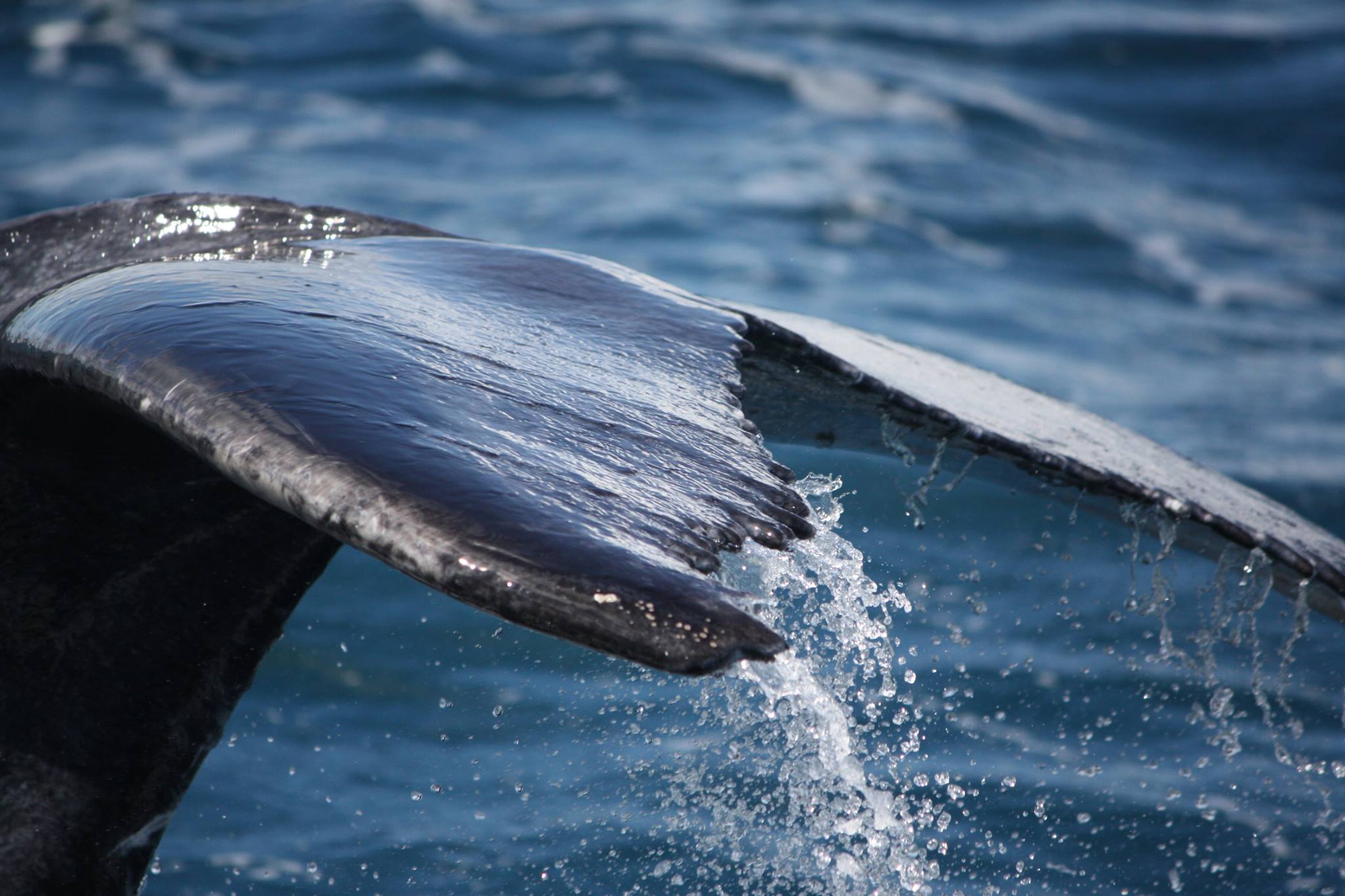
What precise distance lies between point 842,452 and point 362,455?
3.44m

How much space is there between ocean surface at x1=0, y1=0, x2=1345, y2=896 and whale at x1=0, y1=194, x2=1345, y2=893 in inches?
7.4

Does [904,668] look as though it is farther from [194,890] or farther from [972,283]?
[972,283]

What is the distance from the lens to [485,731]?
172 inches

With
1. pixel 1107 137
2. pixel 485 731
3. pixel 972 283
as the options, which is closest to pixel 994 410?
pixel 485 731

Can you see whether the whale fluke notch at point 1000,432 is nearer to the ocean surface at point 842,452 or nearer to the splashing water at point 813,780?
the ocean surface at point 842,452

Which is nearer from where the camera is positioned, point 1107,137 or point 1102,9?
point 1107,137

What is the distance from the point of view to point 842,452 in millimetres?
5012

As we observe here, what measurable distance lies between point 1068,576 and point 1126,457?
280cm

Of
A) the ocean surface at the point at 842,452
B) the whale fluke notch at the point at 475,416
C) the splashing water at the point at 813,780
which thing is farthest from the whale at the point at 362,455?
the splashing water at the point at 813,780

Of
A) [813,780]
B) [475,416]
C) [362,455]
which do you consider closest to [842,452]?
[813,780]

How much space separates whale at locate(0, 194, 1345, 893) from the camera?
165 centimetres

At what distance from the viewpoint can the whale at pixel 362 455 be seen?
1650mm

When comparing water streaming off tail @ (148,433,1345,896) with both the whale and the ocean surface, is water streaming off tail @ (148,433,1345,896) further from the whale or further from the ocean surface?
the whale

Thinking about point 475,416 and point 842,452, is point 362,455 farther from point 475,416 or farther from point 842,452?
point 842,452
